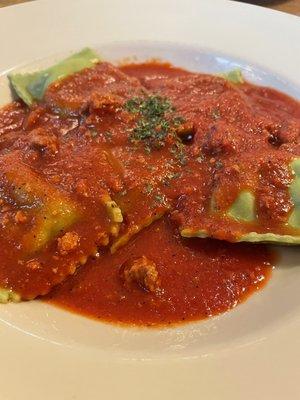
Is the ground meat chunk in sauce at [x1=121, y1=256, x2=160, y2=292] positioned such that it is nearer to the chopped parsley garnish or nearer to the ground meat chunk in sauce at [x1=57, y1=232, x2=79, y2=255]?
the ground meat chunk in sauce at [x1=57, y1=232, x2=79, y2=255]

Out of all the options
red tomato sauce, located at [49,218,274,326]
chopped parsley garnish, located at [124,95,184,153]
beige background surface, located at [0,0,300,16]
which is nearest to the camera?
red tomato sauce, located at [49,218,274,326]

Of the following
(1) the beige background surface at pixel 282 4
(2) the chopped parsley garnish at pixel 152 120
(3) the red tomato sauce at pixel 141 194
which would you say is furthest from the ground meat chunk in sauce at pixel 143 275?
(1) the beige background surface at pixel 282 4

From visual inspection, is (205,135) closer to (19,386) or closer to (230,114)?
(230,114)

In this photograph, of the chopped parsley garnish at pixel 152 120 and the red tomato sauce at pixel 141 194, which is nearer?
the red tomato sauce at pixel 141 194

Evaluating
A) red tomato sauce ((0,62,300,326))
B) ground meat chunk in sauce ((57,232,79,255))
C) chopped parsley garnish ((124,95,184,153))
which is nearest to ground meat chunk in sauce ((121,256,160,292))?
red tomato sauce ((0,62,300,326))

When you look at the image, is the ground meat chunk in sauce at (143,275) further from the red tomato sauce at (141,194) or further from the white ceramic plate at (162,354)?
the white ceramic plate at (162,354)

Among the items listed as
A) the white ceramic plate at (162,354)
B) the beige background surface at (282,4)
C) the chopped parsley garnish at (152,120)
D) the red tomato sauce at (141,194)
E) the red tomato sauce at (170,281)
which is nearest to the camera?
the white ceramic plate at (162,354)

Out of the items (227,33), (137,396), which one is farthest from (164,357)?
(227,33)

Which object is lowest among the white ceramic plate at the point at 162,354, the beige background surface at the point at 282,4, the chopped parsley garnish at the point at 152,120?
the white ceramic plate at the point at 162,354
